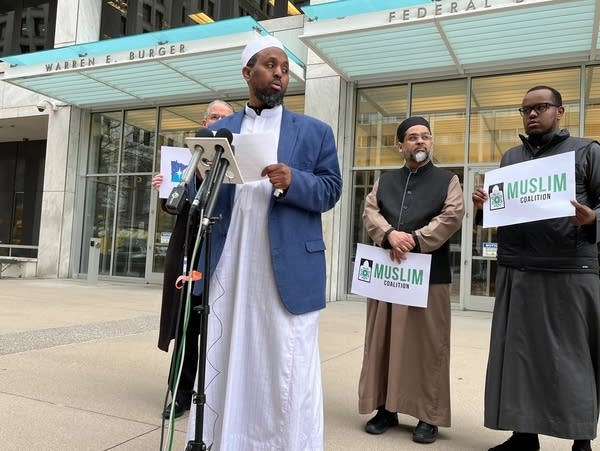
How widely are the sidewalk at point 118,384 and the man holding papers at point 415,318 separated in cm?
20

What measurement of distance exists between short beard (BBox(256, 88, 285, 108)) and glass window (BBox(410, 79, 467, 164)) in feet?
28.3

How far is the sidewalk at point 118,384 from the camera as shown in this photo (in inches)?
124

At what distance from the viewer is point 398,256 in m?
3.42

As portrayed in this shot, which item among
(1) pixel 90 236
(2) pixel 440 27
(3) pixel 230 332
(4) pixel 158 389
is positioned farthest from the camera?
(1) pixel 90 236

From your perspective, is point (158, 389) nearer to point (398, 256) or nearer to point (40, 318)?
point (398, 256)

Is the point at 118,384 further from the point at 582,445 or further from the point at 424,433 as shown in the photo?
the point at 582,445

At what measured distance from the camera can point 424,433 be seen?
10.5ft

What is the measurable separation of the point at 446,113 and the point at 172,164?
327 inches

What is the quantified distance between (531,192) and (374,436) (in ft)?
5.56

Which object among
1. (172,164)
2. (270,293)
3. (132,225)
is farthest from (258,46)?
(132,225)

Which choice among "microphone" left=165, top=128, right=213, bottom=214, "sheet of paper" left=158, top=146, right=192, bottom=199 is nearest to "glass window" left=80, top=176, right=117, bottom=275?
"sheet of paper" left=158, top=146, right=192, bottom=199

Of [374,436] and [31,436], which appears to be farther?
[374,436]

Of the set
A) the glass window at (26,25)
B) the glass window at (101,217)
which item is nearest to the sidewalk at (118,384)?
the glass window at (101,217)

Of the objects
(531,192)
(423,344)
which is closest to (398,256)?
(423,344)
